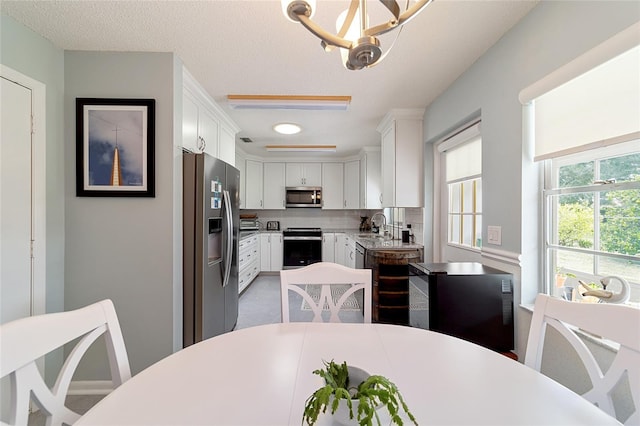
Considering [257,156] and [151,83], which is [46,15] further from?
[257,156]

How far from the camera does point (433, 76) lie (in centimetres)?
210

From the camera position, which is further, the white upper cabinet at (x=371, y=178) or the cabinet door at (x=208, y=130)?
the white upper cabinet at (x=371, y=178)

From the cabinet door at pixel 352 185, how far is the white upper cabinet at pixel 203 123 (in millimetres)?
2430

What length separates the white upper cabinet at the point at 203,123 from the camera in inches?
83.7

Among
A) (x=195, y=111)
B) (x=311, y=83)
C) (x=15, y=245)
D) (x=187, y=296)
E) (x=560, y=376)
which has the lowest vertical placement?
(x=560, y=376)

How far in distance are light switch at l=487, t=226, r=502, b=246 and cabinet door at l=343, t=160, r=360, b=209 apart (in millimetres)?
3079

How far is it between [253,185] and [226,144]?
1926 mm

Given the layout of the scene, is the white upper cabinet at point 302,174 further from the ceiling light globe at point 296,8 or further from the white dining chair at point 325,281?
the ceiling light globe at point 296,8

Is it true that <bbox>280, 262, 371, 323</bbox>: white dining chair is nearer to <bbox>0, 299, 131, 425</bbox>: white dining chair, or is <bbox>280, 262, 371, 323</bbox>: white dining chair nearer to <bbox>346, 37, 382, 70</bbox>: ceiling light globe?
<bbox>0, 299, 131, 425</bbox>: white dining chair

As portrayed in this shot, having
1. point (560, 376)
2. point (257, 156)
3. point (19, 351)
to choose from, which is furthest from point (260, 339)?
point (257, 156)

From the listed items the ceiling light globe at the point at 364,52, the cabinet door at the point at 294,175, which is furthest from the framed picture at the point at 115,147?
the cabinet door at the point at 294,175

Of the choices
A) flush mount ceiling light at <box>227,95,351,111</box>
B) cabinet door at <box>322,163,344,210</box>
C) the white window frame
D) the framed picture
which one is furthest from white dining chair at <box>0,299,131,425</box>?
cabinet door at <box>322,163,344,210</box>

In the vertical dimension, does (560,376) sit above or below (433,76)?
below

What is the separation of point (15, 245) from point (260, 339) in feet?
5.76
